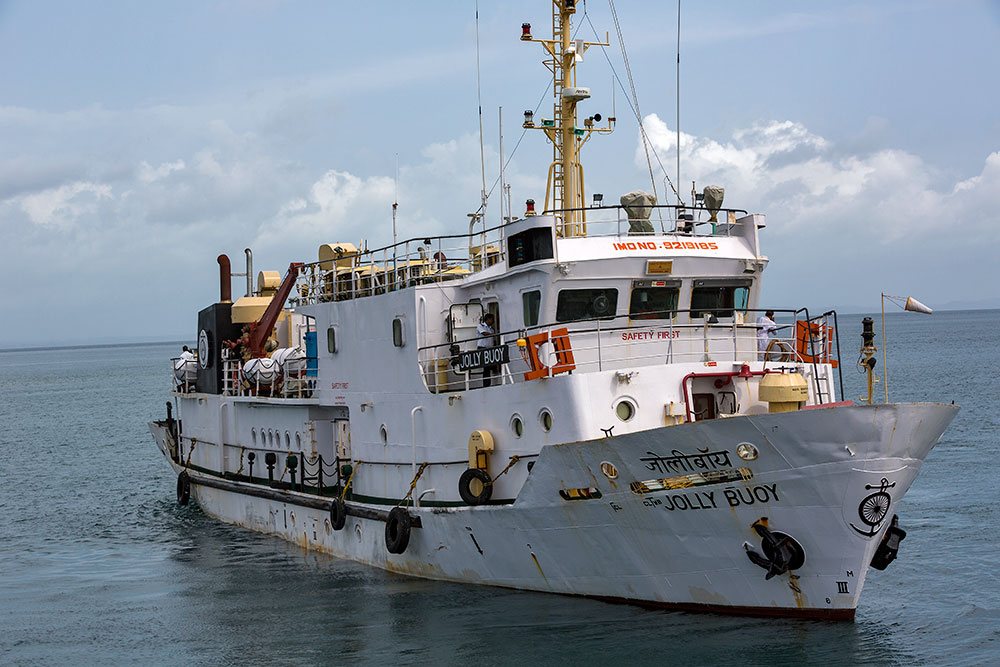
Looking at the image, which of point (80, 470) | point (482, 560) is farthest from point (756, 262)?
point (80, 470)

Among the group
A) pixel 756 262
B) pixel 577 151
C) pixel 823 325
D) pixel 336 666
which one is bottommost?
pixel 336 666

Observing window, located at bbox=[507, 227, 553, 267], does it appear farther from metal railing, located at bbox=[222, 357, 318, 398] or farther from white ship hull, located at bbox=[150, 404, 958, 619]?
metal railing, located at bbox=[222, 357, 318, 398]

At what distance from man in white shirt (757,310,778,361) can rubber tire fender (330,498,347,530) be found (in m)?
7.92

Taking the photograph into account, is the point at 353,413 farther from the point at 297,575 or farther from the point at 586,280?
the point at 586,280

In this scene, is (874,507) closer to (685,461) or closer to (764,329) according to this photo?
(685,461)

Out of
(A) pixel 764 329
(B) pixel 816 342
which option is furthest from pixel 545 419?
(B) pixel 816 342

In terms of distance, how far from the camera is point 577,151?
63.3ft

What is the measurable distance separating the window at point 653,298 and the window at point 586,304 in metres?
0.37

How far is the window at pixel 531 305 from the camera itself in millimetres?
16547

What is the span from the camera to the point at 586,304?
16.5 meters

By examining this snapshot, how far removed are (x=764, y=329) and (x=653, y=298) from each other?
1860 millimetres

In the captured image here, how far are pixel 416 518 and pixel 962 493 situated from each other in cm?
1515

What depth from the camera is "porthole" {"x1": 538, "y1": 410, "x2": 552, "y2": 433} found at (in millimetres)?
15368

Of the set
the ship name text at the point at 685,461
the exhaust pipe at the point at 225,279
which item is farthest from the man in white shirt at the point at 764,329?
the exhaust pipe at the point at 225,279
